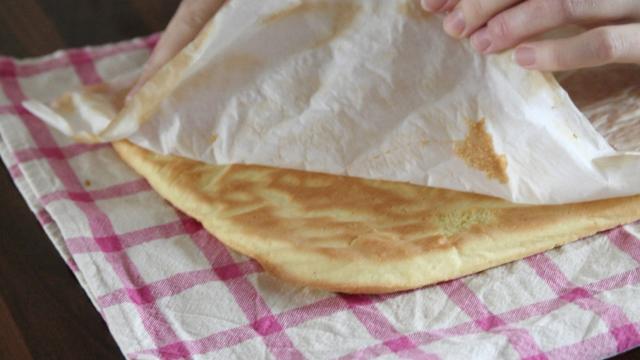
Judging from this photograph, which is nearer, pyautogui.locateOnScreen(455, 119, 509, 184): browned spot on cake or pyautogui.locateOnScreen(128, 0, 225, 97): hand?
pyautogui.locateOnScreen(455, 119, 509, 184): browned spot on cake

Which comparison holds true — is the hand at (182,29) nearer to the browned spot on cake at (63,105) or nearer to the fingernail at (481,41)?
the browned spot on cake at (63,105)

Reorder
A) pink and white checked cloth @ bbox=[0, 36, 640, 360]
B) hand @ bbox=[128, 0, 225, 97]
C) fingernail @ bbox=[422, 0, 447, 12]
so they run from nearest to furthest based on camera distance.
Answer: pink and white checked cloth @ bbox=[0, 36, 640, 360] → fingernail @ bbox=[422, 0, 447, 12] → hand @ bbox=[128, 0, 225, 97]

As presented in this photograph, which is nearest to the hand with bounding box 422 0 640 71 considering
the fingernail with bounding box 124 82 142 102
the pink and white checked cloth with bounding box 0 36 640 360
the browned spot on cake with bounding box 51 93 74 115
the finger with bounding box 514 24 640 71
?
the finger with bounding box 514 24 640 71

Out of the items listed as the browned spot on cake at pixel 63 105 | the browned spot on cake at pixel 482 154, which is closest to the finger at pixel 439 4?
the browned spot on cake at pixel 482 154

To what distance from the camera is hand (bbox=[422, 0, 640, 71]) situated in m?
1.03

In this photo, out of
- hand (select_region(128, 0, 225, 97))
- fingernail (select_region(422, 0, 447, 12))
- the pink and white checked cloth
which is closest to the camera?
the pink and white checked cloth

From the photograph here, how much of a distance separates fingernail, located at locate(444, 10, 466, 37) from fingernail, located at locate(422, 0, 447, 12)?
15 millimetres

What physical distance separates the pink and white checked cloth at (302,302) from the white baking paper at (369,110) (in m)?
0.08

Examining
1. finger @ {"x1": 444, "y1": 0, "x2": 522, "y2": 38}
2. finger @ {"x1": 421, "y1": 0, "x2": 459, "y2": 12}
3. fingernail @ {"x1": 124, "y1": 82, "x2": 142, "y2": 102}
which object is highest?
fingernail @ {"x1": 124, "y1": 82, "x2": 142, "y2": 102}

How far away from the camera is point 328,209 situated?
1.09m

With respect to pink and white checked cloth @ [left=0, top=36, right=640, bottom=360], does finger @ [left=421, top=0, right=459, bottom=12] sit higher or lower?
higher

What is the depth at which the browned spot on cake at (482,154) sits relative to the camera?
1.05 metres

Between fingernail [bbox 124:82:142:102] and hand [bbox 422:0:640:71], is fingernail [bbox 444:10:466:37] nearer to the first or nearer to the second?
hand [bbox 422:0:640:71]

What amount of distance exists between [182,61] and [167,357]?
35cm
